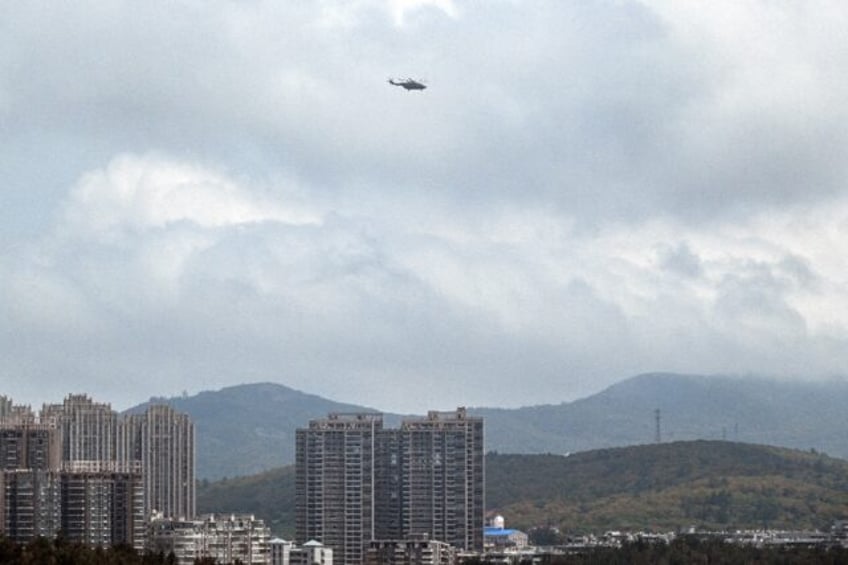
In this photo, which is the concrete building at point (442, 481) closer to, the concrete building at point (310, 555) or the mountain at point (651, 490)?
the concrete building at point (310, 555)

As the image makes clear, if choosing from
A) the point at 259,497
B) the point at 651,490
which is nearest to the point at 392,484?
the point at 651,490

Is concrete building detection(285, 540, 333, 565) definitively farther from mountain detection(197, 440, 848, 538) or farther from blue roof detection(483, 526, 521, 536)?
mountain detection(197, 440, 848, 538)

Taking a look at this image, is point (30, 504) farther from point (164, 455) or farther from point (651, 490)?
point (651, 490)

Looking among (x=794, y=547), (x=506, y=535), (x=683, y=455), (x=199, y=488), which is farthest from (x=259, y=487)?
(x=794, y=547)

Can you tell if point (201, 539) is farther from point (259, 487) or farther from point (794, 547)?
point (259, 487)

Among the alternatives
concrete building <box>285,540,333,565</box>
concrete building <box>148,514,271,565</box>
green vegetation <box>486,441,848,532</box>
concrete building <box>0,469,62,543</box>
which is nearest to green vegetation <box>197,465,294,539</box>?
green vegetation <box>486,441,848,532</box>

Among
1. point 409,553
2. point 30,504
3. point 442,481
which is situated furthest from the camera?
point 442,481

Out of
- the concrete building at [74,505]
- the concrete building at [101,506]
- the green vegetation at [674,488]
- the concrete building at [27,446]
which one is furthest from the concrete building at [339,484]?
the green vegetation at [674,488]
